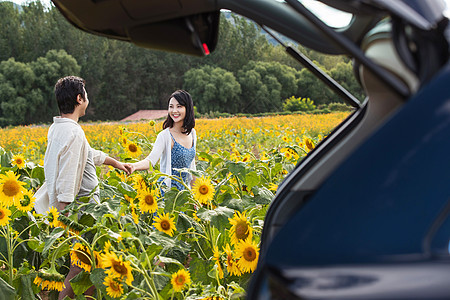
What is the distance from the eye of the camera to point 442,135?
2.26 ft

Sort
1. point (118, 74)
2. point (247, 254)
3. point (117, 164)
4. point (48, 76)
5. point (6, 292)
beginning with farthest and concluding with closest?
point (118, 74), point (48, 76), point (117, 164), point (6, 292), point (247, 254)

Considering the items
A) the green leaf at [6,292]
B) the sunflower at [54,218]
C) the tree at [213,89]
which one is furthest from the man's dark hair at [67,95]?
the tree at [213,89]

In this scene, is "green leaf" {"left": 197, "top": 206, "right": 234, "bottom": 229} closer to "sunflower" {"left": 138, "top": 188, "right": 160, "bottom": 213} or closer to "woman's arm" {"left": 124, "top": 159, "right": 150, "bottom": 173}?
"sunflower" {"left": 138, "top": 188, "right": 160, "bottom": 213}

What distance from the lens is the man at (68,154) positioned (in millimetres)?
2754

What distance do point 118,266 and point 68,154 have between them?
45.3 inches

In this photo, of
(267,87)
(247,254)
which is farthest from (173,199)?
(267,87)

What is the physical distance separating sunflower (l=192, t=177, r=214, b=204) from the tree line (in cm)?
4002

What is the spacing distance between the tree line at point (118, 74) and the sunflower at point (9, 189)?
132 ft

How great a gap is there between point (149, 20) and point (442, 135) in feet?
1.86

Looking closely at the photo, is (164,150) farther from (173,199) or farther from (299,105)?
(299,105)

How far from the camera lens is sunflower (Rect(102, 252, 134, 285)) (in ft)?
5.85

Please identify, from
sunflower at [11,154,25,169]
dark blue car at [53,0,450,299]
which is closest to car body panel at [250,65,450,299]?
dark blue car at [53,0,450,299]

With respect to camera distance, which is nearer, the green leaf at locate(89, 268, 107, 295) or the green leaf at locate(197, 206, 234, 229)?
the green leaf at locate(89, 268, 107, 295)

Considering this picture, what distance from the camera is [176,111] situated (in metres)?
3.86
